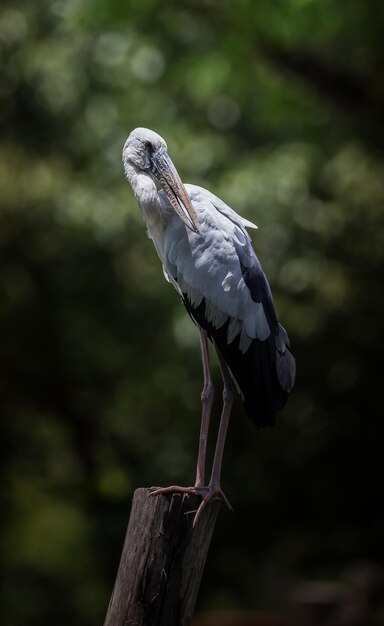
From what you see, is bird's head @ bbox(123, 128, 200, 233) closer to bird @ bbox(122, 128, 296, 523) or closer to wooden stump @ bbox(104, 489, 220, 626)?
bird @ bbox(122, 128, 296, 523)

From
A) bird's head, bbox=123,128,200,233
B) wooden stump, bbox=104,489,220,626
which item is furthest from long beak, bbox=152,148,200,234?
wooden stump, bbox=104,489,220,626

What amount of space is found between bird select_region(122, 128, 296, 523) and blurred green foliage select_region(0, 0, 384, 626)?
3.93 metres

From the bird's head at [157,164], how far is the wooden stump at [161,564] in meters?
1.25

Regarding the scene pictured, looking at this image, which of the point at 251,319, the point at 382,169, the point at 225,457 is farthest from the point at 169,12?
the point at 251,319

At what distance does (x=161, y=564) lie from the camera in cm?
416

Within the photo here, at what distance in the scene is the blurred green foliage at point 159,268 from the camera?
34.1ft

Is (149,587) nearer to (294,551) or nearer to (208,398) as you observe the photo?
(208,398)

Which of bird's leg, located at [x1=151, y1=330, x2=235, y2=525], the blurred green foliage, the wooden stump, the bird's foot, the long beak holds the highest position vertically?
the blurred green foliage

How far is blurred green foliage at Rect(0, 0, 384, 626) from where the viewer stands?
34.1 feet

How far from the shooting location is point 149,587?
418 cm

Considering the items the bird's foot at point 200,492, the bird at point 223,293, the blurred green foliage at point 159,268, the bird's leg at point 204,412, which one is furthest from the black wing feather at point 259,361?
the blurred green foliage at point 159,268

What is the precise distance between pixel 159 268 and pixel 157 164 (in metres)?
7.27

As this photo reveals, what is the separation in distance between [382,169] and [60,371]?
449cm

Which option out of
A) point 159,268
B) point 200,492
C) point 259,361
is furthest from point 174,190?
point 159,268
